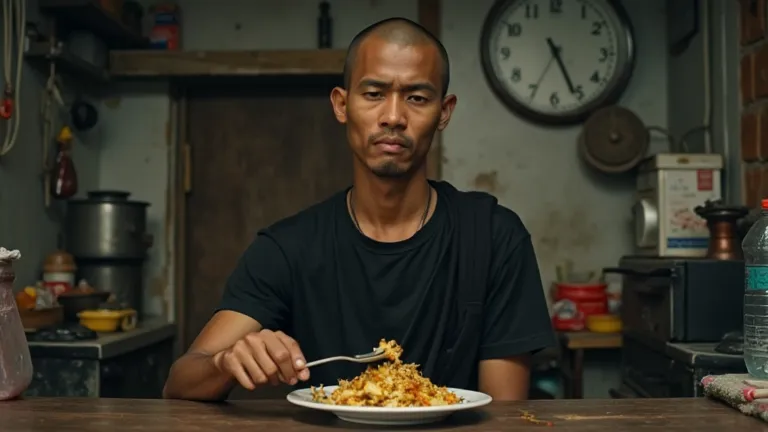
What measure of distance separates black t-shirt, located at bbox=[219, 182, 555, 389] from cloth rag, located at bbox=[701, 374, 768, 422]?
38 centimetres

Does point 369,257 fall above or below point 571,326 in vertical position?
above

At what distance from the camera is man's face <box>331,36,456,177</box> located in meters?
1.83

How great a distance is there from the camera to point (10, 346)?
1.53 meters

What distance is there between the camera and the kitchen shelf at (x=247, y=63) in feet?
11.8

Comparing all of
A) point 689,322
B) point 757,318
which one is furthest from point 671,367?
point 757,318

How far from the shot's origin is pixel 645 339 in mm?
2900

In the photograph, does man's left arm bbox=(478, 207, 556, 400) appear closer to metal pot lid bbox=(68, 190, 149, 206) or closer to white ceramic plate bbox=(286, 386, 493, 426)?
white ceramic plate bbox=(286, 386, 493, 426)

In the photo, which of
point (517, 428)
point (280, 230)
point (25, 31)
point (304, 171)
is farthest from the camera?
point (304, 171)

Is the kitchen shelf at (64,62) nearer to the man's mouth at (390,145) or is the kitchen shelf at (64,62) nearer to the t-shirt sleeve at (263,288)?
the t-shirt sleeve at (263,288)

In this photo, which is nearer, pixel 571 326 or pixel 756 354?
pixel 756 354

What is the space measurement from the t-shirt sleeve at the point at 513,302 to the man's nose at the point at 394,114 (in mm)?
344

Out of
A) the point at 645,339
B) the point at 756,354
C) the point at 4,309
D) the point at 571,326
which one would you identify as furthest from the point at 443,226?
the point at 571,326

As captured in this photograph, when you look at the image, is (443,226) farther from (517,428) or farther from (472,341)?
(517,428)

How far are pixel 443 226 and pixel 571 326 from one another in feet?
5.41
